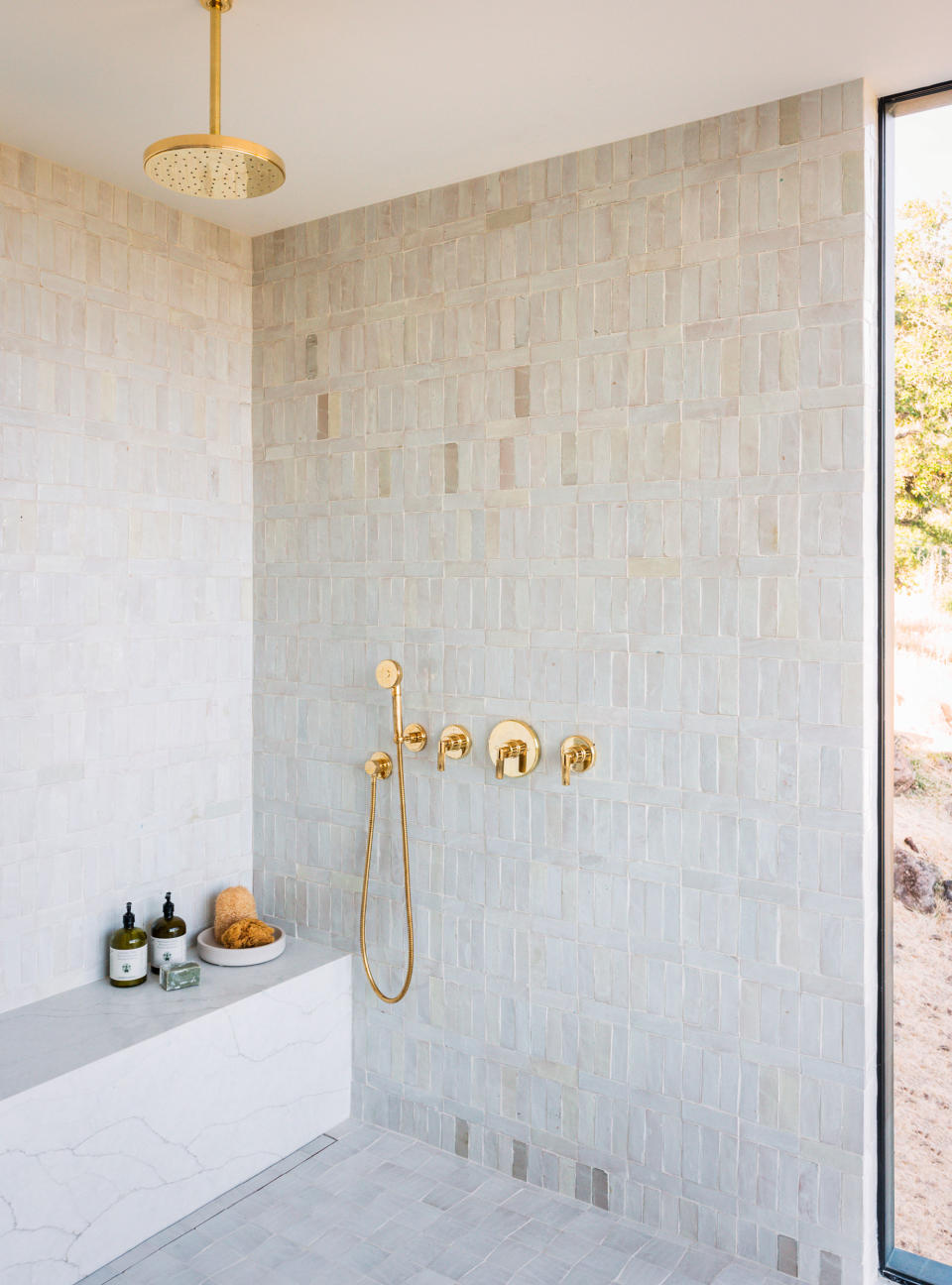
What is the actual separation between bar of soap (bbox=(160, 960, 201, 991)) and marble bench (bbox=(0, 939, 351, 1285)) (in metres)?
0.02

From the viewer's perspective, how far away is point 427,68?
6.27 feet

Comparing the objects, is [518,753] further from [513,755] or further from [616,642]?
[616,642]

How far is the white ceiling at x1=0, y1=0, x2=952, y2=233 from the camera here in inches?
68.0

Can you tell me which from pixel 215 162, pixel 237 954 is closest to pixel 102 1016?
pixel 237 954

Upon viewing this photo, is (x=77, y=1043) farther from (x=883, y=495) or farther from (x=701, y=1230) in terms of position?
(x=883, y=495)

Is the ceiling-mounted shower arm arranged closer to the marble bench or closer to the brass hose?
the brass hose

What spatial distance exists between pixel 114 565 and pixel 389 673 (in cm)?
72

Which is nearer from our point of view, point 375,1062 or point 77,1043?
point 77,1043

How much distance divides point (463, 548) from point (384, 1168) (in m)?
1.47

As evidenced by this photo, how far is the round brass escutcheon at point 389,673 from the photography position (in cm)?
245

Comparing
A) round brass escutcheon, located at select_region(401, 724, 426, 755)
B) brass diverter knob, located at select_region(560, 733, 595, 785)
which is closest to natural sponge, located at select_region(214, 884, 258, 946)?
round brass escutcheon, located at select_region(401, 724, 426, 755)

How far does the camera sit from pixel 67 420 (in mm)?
2381

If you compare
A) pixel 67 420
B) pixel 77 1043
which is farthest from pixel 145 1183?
pixel 67 420

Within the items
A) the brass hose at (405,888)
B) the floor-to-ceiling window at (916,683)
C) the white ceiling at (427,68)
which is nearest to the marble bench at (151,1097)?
the brass hose at (405,888)
